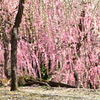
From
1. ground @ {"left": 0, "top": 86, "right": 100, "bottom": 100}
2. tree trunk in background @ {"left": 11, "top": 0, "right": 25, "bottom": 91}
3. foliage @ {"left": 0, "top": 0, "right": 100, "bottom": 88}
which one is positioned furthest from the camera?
foliage @ {"left": 0, "top": 0, "right": 100, "bottom": 88}

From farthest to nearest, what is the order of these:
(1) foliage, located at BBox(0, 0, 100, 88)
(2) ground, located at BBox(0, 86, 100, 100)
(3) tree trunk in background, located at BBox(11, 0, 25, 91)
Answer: (1) foliage, located at BBox(0, 0, 100, 88) → (3) tree trunk in background, located at BBox(11, 0, 25, 91) → (2) ground, located at BBox(0, 86, 100, 100)

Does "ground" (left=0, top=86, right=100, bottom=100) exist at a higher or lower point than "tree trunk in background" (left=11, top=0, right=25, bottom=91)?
lower

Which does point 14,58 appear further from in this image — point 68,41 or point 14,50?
point 68,41

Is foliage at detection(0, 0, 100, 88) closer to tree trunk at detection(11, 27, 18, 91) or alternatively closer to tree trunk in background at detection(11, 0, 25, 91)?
tree trunk in background at detection(11, 0, 25, 91)

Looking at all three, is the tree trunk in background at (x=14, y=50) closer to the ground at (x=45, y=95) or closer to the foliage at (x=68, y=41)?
the ground at (x=45, y=95)

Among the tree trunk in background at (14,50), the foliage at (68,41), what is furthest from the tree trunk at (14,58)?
the foliage at (68,41)

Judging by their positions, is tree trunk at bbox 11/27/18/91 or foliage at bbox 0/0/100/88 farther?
foliage at bbox 0/0/100/88

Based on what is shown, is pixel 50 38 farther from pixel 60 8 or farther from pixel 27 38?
pixel 27 38

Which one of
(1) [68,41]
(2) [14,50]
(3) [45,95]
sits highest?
(1) [68,41]

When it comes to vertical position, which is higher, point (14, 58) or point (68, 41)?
point (68, 41)

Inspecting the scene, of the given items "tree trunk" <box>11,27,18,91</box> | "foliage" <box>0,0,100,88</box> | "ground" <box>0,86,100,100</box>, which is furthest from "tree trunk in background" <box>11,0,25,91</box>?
"foliage" <box>0,0,100,88</box>

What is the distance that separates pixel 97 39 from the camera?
12289 mm

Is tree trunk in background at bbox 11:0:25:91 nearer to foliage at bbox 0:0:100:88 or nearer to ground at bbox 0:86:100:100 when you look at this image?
ground at bbox 0:86:100:100

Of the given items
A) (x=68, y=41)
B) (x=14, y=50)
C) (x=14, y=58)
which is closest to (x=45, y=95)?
(x=14, y=58)
